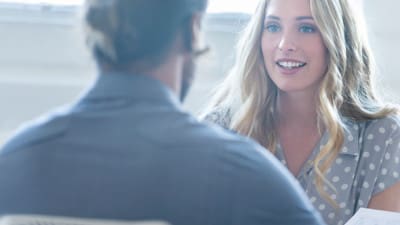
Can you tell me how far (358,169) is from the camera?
167cm

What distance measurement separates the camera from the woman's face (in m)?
1.69

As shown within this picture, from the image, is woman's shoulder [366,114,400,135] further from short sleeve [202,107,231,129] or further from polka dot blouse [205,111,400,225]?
short sleeve [202,107,231,129]

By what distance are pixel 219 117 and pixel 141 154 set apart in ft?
3.42

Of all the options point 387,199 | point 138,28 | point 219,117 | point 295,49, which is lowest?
point 387,199

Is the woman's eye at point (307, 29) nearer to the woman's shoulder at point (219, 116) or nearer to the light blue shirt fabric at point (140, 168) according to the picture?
the woman's shoulder at point (219, 116)

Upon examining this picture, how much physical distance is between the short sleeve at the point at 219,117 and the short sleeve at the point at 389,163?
358mm

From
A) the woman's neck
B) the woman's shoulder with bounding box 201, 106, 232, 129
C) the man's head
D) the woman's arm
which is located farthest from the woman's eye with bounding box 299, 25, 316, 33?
the man's head

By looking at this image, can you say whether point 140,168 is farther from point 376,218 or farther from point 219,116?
point 219,116

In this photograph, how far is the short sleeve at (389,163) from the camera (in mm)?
1652

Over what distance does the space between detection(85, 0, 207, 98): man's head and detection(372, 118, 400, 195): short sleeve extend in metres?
0.96

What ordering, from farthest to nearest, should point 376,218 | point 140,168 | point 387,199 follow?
point 387,199 < point 376,218 < point 140,168

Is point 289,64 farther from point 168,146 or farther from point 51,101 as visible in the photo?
point 168,146

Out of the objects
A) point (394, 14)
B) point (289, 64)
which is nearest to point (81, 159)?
point (289, 64)

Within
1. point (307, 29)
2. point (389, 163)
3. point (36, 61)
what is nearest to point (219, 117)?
point (307, 29)
